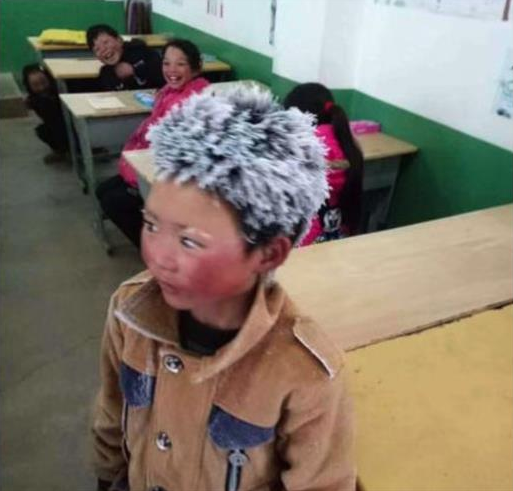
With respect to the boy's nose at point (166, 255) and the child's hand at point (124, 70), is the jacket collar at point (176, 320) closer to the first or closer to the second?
the boy's nose at point (166, 255)

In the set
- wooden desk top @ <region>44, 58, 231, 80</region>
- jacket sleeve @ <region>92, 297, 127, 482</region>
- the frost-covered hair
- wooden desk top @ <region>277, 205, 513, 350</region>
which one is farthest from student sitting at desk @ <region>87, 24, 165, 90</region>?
the frost-covered hair

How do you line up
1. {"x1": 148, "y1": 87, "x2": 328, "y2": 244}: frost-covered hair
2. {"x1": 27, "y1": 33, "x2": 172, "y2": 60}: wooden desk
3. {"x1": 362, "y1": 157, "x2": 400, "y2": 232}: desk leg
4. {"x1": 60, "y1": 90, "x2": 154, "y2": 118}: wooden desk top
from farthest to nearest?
{"x1": 27, "y1": 33, "x2": 172, "y2": 60}: wooden desk → {"x1": 60, "y1": 90, "x2": 154, "y2": 118}: wooden desk top → {"x1": 362, "y1": 157, "x2": 400, "y2": 232}: desk leg → {"x1": 148, "y1": 87, "x2": 328, "y2": 244}: frost-covered hair

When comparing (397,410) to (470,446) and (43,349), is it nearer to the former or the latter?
(470,446)

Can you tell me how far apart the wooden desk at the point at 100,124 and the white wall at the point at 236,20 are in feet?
3.46

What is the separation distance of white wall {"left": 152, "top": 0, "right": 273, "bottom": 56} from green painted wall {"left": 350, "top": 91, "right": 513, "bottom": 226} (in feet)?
3.66

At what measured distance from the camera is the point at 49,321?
7.78 ft

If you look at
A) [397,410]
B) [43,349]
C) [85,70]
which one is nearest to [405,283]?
[397,410]

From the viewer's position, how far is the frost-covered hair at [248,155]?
1.75 ft

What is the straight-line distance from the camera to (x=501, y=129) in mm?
2004

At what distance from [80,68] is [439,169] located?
284 cm

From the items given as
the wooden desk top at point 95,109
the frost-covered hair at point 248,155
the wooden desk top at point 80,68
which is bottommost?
the wooden desk top at point 95,109

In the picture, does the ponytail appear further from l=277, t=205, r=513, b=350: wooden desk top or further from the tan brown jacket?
the tan brown jacket

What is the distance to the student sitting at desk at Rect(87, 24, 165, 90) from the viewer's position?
3.64 m

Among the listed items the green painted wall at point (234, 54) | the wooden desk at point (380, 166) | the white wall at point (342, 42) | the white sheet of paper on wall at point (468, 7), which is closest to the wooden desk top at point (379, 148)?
the wooden desk at point (380, 166)
